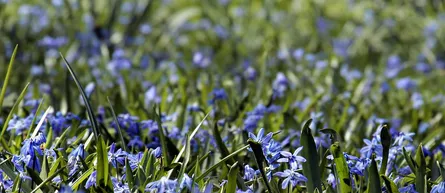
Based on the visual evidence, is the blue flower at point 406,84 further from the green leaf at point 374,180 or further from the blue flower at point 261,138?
the blue flower at point 261,138

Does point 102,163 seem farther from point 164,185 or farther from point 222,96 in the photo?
point 222,96

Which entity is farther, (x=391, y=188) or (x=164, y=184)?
(x=391, y=188)

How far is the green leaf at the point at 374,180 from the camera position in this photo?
2.30 metres

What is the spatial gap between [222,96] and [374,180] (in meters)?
1.61

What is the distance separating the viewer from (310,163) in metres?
2.44

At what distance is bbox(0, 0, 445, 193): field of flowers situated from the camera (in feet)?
7.88

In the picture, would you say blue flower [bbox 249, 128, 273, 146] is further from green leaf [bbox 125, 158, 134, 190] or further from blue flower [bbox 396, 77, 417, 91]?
blue flower [bbox 396, 77, 417, 91]

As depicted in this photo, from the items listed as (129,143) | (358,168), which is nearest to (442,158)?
(358,168)

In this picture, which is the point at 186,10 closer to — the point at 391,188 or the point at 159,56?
the point at 159,56

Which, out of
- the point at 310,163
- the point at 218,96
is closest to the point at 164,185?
the point at 310,163

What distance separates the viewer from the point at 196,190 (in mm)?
2182

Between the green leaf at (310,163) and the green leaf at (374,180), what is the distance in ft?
0.63

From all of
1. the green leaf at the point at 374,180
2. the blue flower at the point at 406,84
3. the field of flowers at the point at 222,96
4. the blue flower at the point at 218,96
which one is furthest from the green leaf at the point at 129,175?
the blue flower at the point at 406,84

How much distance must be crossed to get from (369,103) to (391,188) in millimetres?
2273
